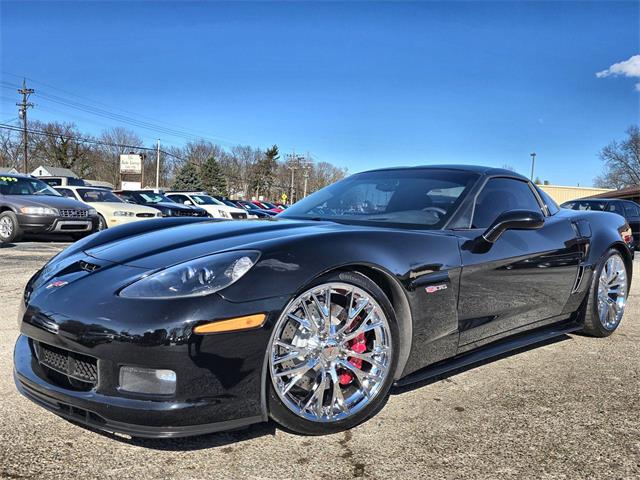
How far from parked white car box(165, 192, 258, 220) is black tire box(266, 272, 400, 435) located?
49.1 ft

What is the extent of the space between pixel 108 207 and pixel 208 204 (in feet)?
22.1

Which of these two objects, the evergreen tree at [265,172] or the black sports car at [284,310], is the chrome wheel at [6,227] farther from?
the evergreen tree at [265,172]

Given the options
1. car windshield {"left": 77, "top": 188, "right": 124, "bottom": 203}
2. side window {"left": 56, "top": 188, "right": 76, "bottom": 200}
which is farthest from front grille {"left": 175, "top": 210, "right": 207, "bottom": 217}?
side window {"left": 56, "top": 188, "right": 76, "bottom": 200}

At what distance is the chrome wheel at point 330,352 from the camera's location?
2105 millimetres

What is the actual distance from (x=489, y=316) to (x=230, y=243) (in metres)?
1.54

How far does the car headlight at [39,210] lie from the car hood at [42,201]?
6 centimetres

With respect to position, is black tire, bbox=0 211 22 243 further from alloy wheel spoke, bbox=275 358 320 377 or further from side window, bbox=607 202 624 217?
side window, bbox=607 202 624 217

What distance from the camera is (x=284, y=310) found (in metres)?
2.02

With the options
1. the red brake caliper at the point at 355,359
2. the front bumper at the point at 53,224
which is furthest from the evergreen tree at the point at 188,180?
the red brake caliper at the point at 355,359

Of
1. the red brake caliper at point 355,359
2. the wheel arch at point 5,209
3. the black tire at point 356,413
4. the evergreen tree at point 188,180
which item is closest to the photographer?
→ the black tire at point 356,413

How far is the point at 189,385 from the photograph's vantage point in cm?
186

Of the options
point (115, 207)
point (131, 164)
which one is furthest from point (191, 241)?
point (131, 164)

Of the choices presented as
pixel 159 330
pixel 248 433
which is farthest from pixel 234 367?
pixel 248 433

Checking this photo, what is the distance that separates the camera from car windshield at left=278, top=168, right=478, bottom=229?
303cm
